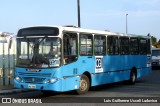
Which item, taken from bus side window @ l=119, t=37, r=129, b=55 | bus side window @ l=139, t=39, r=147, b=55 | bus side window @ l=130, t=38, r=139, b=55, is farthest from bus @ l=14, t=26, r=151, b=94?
bus side window @ l=139, t=39, r=147, b=55

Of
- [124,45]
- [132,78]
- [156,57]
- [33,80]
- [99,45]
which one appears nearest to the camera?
[33,80]

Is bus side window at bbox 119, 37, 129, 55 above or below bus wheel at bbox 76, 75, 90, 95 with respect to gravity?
above

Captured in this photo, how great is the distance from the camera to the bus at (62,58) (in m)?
14.5

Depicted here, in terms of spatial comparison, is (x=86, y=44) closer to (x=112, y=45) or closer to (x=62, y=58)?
(x=62, y=58)

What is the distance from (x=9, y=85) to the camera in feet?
67.8

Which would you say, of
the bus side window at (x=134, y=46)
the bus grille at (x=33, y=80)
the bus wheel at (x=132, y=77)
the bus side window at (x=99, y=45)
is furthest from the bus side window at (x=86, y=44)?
the bus wheel at (x=132, y=77)

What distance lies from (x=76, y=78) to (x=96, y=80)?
2.08 meters

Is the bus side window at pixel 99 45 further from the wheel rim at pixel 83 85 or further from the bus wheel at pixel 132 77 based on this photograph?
the bus wheel at pixel 132 77

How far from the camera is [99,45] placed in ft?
58.6

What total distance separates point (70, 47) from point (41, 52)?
1344 millimetres

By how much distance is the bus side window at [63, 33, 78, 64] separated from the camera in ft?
48.8

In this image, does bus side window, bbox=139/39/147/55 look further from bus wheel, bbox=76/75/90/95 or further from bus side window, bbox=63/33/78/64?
bus side window, bbox=63/33/78/64

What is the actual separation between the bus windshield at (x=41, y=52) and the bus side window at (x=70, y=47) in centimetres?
41

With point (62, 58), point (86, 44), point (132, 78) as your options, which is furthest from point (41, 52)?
point (132, 78)
